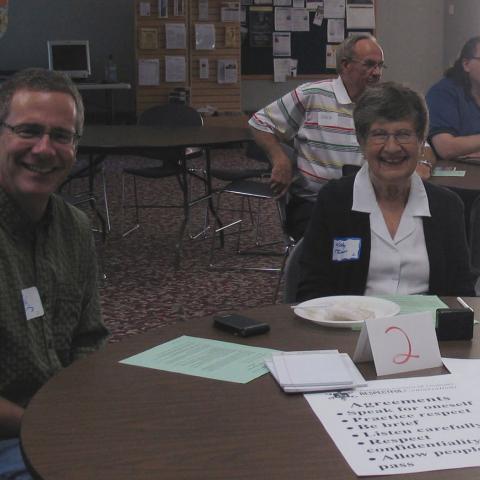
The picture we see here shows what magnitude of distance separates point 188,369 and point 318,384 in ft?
0.81

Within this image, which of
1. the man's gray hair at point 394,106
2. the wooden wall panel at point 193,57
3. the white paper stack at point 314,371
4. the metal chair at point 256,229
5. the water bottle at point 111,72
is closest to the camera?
the white paper stack at point 314,371

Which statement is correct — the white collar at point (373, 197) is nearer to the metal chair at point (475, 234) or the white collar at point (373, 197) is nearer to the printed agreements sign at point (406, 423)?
the printed agreements sign at point (406, 423)

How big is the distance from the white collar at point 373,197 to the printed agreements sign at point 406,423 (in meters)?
0.84

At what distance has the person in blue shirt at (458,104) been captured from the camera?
12.3 feet

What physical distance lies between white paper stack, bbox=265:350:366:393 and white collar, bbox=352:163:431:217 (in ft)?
2.57

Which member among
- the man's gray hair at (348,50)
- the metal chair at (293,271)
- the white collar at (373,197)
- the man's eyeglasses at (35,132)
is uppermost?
the man's gray hair at (348,50)

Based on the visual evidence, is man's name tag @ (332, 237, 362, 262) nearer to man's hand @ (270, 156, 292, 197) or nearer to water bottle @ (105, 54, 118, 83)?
man's hand @ (270, 156, 292, 197)

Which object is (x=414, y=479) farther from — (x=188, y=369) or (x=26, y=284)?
(x=26, y=284)

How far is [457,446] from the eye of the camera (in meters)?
1.13

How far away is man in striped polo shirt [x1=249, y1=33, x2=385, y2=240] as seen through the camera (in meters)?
3.68

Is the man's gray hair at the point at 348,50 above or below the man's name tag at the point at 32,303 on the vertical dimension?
above

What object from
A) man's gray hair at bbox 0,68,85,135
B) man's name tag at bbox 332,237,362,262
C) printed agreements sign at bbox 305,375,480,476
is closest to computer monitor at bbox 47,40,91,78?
man's name tag at bbox 332,237,362,262

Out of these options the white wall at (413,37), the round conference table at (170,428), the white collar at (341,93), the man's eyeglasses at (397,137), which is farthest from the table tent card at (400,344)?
the white wall at (413,37)

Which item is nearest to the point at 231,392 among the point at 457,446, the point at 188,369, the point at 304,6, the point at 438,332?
the point at 188,369
